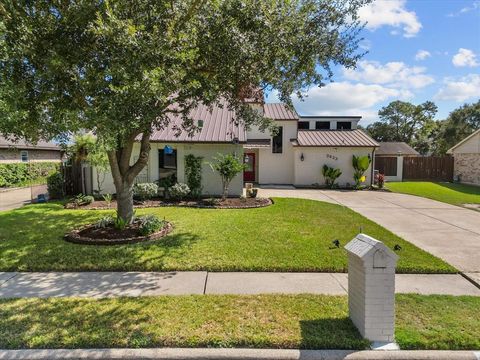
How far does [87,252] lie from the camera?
6.74m

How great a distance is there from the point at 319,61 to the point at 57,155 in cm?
3005

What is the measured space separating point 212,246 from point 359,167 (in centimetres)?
1593

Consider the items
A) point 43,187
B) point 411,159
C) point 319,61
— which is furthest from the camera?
point 411,159

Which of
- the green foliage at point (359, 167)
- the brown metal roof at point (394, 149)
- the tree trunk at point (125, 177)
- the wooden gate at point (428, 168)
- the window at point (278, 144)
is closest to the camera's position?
the tree trunk at point (125, 177)

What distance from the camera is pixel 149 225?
8.07 m

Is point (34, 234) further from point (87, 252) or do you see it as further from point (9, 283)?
point (9, 283)

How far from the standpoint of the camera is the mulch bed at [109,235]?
A: 7430mm

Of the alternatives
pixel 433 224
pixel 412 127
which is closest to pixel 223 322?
pixel 433 224

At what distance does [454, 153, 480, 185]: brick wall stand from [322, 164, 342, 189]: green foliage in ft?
37.9

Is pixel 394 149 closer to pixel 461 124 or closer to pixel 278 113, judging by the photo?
pixel 461 124

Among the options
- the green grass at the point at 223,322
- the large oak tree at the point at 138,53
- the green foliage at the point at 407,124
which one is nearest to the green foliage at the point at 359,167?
the large oak tree at the point at 138,53

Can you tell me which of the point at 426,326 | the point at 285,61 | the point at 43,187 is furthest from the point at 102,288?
the point at 43,187

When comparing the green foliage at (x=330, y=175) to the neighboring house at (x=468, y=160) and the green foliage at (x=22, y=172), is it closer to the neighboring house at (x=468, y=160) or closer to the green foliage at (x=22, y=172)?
the neighboring house at (x=468, y=160)

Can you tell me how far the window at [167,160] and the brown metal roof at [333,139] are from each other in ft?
30.3
